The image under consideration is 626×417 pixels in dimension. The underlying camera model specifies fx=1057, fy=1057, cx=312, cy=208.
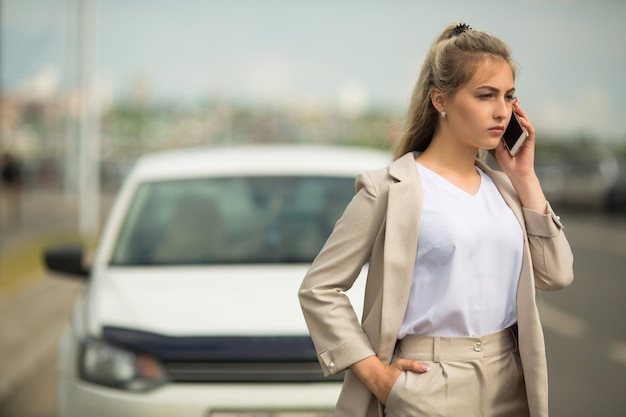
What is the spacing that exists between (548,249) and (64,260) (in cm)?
331

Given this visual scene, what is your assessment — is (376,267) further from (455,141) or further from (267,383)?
(267,383)

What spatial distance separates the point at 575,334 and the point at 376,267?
7303mm

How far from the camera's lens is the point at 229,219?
17.6 feet

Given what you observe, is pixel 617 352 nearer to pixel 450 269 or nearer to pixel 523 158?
pixel 523 158

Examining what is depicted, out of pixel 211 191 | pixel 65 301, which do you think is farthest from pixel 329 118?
pixel 211 191

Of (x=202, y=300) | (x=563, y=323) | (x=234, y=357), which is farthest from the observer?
(x=563, y=323)

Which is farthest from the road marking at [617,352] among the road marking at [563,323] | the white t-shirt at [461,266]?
the white t-shirt at [461,266]

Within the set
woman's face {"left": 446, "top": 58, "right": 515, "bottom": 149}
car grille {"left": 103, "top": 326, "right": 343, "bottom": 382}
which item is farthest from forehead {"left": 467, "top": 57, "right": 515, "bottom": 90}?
car grille {"left": 103, "top": 326, "right": 343, "bottom": 382}

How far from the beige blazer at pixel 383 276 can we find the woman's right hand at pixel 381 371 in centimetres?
2

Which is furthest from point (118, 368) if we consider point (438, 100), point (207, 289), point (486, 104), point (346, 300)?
point (486, 104)

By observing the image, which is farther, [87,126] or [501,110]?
[87,126]

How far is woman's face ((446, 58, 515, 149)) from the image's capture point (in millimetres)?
2395

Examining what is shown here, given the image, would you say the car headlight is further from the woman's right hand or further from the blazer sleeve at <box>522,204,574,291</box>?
the blazer sleeve at <box>522,204,574,291</box>

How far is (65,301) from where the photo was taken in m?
12.7
